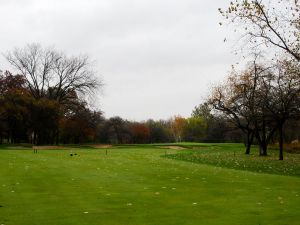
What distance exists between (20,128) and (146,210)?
71184mm

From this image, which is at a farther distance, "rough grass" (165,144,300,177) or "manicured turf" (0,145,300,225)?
"rough grass" (165,144,300,177)

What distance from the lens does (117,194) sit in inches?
563

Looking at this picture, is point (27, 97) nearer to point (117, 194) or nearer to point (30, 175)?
point (30, 175)

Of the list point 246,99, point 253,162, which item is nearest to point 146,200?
point 253,162

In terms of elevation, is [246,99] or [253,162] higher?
[246,99]

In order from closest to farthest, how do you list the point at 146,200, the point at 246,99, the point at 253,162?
the point at 146,200, the point at 253,162, the point at 246,99

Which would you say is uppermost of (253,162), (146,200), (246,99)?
(246,99)

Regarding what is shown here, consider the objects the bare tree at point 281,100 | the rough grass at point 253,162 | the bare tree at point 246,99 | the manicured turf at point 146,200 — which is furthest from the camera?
the bare tree at point 246,99

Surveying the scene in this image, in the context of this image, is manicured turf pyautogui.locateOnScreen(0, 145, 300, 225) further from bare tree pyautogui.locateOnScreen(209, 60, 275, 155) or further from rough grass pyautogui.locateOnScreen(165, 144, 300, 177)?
bare tree pyautogui.locateOnScreen(209, 60, 275, 155)

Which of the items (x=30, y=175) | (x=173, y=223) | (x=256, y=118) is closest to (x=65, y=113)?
(x=256, y=118)

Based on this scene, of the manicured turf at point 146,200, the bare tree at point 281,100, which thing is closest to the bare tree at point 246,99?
the bare tree at point 281,100

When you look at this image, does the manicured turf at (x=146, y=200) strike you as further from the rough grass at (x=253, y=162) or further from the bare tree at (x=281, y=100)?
the bare tree at (x=281, y=100)

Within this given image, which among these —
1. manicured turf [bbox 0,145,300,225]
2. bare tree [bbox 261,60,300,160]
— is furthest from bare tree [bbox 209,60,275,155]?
manicured turf [bbox 0,145,300,225]

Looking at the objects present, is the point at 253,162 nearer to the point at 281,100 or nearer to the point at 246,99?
the point at 281,100
